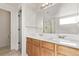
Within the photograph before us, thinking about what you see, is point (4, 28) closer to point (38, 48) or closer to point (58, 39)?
point (38, 48)

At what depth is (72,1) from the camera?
5.29 ft

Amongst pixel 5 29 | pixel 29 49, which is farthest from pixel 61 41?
pixel 5 29

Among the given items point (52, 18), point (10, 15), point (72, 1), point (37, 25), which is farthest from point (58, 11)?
point (10, 15)

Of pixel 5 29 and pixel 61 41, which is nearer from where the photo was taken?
pixel 61 41

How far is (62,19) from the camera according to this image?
1.71 meters

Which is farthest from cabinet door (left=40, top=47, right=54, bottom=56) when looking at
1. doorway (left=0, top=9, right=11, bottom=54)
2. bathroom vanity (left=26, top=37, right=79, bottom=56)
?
doorway (left=0, top=9, right=11, bottom=54)

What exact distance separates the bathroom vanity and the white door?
1.10 feet

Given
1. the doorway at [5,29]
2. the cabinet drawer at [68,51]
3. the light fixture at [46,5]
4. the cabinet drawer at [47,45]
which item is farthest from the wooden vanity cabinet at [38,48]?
the light fixture at [46,5]

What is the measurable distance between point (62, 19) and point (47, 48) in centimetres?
50

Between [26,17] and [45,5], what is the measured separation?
350mm

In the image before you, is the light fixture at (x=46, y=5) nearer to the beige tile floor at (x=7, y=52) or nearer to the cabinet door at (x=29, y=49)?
the cabinet door at (x=29, y=49)

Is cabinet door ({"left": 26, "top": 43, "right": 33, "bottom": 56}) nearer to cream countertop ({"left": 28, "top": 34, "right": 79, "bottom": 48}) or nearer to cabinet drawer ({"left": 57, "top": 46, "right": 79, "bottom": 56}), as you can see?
cream countertop ({"left": 28, "top": 34, "right": 79, "bottom": 48})

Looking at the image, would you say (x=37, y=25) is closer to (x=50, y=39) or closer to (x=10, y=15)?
(x=50, y=39)

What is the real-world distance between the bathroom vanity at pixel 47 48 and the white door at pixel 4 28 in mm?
334
